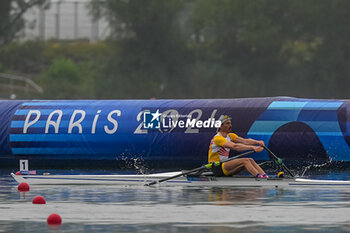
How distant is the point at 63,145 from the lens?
27.3 meters

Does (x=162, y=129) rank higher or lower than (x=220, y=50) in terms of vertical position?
lower

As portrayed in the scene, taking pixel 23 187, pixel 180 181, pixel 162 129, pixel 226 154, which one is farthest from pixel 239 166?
pixel 162 129

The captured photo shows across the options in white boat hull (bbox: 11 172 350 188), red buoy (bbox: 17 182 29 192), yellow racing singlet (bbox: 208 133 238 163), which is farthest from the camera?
yellow racing singlet (bbox: 208 133 238 163)

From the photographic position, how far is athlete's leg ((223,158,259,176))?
20791 millimetres

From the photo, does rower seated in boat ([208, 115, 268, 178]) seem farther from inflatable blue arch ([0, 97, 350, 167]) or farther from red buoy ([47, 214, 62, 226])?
red buoy ([47, 214, 62, 226])

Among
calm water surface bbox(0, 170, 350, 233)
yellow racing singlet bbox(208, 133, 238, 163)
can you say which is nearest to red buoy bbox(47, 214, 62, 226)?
calm water surface bbox(0, 170, 350, 233)

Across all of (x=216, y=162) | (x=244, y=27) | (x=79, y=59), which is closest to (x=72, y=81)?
(x=79, y=59)

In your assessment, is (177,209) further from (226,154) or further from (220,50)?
(220,50)

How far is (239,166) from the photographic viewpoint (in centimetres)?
2100

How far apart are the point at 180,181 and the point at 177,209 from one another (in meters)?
5.57

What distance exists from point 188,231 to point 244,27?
Answer: 266ft

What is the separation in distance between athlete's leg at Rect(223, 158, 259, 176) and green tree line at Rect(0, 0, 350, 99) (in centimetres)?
6663

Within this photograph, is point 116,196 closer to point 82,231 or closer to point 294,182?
point 294,182

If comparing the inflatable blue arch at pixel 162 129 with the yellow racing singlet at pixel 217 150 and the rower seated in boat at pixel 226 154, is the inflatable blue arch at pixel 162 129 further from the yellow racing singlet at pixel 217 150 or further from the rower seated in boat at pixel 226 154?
the yellow racing singlet at pixel 217 150
